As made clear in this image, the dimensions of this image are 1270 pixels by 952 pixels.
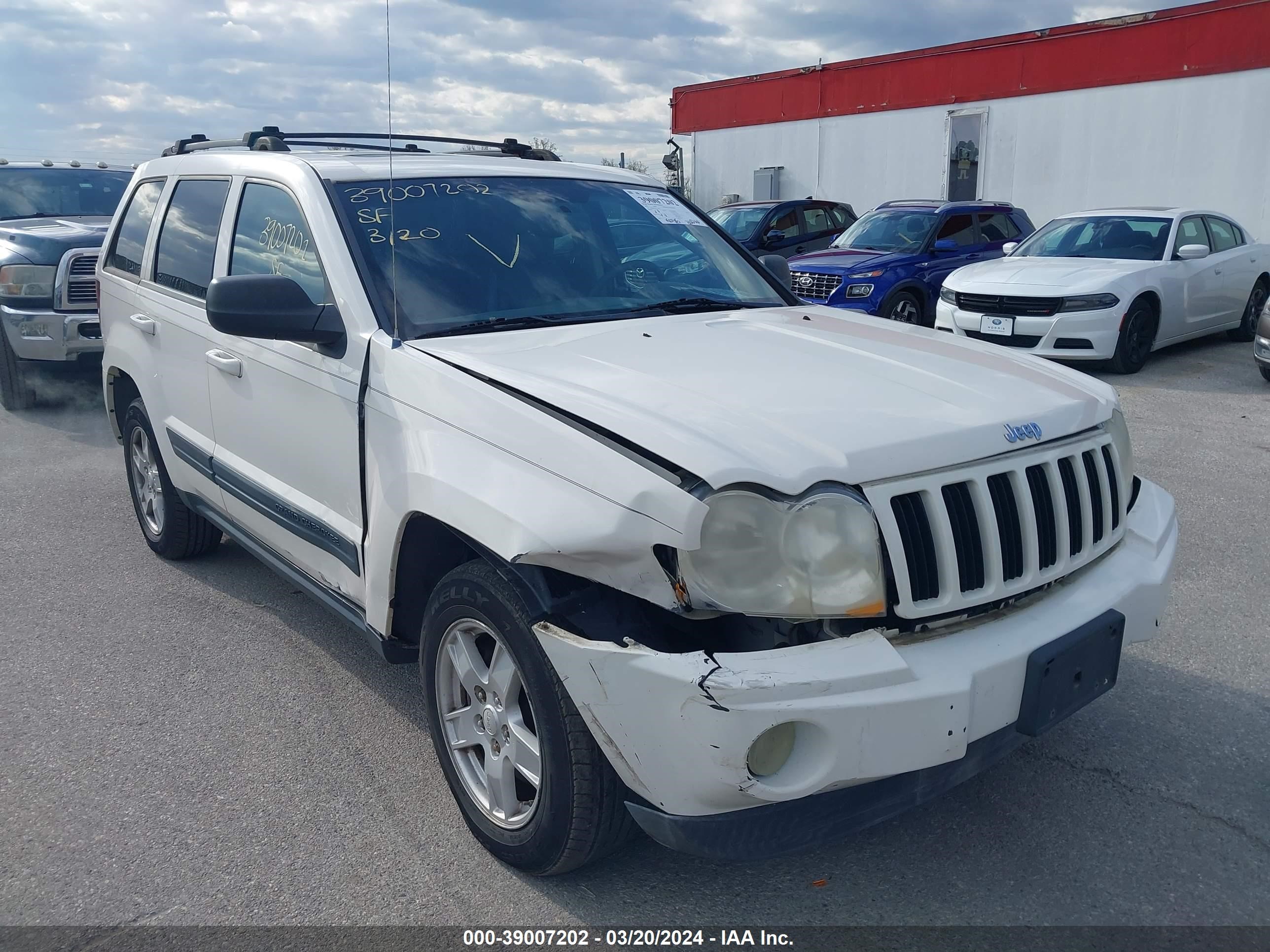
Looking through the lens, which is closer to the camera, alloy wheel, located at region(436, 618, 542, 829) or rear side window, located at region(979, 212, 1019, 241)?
alloy wheel, located at region(436, 618, 542, 829)

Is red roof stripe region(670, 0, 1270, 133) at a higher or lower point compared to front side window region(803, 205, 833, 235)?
higher

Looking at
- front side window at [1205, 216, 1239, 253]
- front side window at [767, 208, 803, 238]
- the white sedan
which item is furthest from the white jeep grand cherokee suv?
front side window at [767, 208, 803, 238]

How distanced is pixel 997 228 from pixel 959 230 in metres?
0.90

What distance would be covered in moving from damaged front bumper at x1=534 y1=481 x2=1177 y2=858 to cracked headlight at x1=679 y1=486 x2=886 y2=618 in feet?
0.30

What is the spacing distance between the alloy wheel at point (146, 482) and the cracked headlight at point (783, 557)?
3.64 meters

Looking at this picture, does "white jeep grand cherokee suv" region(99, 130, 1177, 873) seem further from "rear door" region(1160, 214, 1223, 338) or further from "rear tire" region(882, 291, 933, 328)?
"rear door" region(1160, 214, 1223, 338)

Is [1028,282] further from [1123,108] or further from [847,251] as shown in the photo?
[1123,108]

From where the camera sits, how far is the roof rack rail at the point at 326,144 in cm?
431

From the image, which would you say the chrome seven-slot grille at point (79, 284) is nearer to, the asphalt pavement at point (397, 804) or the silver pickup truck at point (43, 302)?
the silver pickup truck at point (43, 302)

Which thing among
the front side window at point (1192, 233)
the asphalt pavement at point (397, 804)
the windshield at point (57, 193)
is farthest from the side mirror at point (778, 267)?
the windshield at point (57, 193)

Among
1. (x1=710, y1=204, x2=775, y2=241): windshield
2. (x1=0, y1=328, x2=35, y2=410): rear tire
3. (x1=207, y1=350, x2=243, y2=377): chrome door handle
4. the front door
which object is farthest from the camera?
(x1=710, y1=204, x2=775, y2=241): windshield

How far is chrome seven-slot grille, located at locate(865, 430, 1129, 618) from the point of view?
7.46 ft

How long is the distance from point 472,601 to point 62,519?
438 centimetres

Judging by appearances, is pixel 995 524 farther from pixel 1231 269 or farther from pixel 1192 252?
pixel 1231 269
